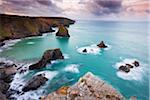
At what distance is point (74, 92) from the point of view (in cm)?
357

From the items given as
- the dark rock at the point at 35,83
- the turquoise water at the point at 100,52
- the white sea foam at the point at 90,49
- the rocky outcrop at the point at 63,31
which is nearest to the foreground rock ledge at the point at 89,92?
the turquoise water at the point at 100,52

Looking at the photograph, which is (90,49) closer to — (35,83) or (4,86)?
(35,83)

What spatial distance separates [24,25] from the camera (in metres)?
4.62

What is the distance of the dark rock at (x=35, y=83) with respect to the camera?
3.82 metres

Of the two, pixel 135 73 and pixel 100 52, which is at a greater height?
pixel 100 52

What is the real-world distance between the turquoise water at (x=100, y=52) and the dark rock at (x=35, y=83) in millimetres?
97

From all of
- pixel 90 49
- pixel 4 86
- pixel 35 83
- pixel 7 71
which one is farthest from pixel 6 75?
pixel 90 49

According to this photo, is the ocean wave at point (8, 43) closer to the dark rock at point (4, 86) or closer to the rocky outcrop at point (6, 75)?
the rocky outcrop at point (6, 75)

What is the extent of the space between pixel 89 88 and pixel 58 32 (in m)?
1.22

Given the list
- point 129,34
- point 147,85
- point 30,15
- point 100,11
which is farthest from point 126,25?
point 30,15

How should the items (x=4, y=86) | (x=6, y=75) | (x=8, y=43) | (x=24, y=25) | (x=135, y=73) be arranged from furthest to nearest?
(x=24, y=25) < (x=8, y=43) < (x=6, y=75) < (x=4, y=86) < (x=135, y=73)

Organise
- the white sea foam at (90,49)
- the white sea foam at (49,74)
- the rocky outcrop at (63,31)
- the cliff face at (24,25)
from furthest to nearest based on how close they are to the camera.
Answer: the cliff face at (24,25) → the rocky outcrop at (63,31) → the white sea foam at (90,49) → the white sea foam at (49,74)

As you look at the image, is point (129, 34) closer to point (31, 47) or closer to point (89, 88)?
point (89, 88)

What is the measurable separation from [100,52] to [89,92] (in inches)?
29.8
